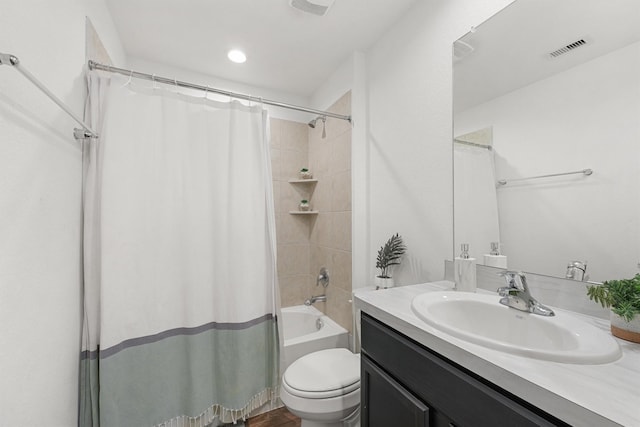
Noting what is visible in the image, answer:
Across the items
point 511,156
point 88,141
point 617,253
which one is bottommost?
point 617,253

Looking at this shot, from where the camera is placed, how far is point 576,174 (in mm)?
886

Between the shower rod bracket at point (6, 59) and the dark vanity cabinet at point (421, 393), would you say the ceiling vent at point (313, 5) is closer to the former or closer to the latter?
the shower rod bracket at point (6, 59)

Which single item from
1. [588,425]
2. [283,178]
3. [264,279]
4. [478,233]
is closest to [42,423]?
[264,279]

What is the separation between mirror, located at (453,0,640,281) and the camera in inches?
31.2

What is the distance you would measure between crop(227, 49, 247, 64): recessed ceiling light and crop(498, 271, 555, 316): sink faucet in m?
2.20

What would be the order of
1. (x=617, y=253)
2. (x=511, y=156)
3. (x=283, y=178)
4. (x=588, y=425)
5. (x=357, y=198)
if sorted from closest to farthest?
(x=588, y=425) < (x=617, y=253) < (x=511, y=156) < (x=357, y=198) < (x=283, y=178)

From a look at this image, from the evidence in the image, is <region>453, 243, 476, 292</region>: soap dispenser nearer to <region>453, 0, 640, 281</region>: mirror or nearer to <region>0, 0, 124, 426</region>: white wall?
<region>453, 0, 640, 281</region>: mirror

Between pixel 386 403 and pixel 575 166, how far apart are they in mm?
1015

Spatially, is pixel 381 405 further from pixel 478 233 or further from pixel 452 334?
pixel 478 233

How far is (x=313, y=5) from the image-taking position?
1502 mm

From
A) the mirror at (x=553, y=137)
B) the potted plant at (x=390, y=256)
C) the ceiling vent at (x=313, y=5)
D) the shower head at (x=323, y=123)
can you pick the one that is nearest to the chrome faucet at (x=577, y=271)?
the mirror at (x=553, y=137)

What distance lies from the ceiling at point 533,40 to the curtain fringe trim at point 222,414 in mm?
1918

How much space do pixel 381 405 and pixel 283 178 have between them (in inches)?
83.7

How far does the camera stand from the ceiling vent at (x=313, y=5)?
1.47 m
